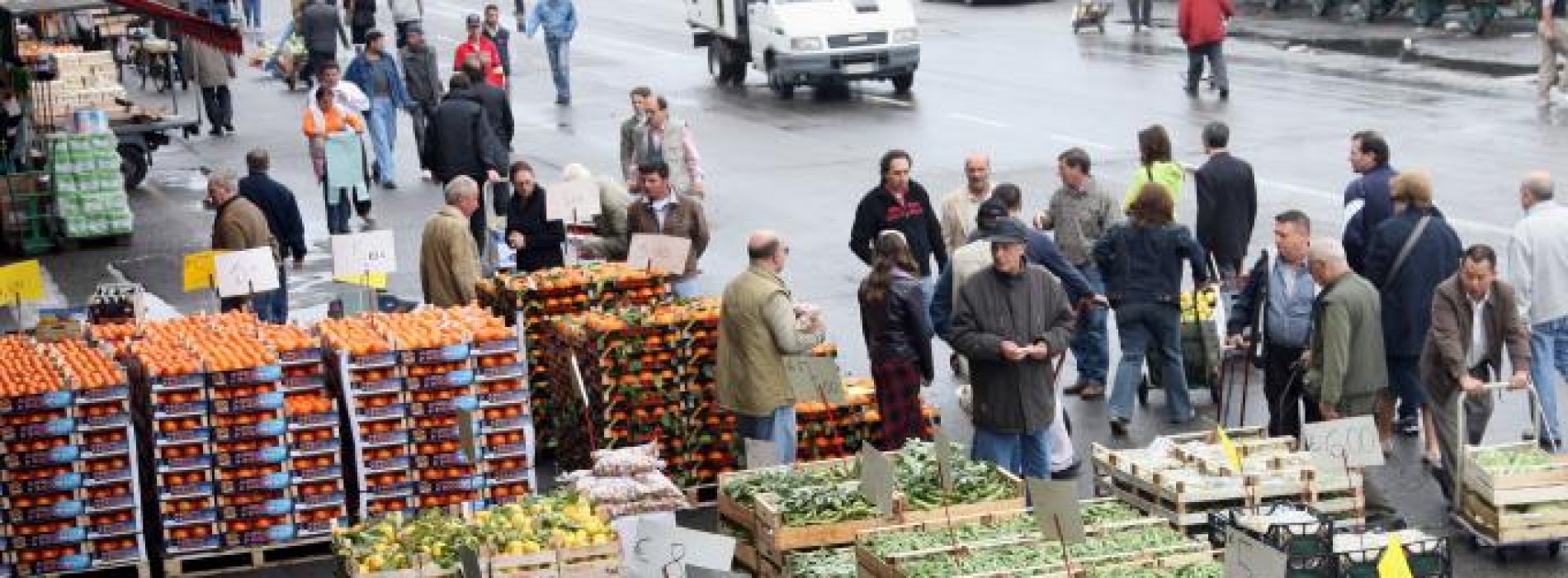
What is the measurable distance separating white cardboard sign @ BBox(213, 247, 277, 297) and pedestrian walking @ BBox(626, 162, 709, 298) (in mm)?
2600

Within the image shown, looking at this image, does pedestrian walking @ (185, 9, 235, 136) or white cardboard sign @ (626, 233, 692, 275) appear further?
pedestrian walking @ (185, 9, 235, 136)

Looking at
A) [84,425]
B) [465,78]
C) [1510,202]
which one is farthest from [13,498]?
[1510,202]

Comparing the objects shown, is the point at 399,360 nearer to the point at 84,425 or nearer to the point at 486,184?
the point at 84,425

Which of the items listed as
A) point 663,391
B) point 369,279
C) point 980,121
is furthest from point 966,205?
point 980,121

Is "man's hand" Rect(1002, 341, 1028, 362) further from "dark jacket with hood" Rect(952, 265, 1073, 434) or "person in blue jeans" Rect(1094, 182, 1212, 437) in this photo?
"person in blue jeans" Rect(1094, 182, 1212, 437)

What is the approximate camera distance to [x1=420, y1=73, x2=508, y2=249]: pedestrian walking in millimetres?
24688

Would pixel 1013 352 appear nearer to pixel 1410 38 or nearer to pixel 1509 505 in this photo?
pixel 1509 505

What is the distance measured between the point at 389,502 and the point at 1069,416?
484 cm

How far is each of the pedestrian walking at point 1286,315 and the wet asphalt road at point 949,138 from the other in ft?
2.86

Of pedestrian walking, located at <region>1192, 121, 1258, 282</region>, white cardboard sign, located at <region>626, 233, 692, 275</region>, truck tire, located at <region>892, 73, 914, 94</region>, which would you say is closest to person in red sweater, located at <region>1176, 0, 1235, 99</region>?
truck tire, located at <region>892, 73, 914, 94</region>

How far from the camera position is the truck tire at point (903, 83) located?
36.1 m

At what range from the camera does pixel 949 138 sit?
103 feet

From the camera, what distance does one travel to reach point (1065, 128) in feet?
103

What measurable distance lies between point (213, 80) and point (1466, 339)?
23.2 metres
